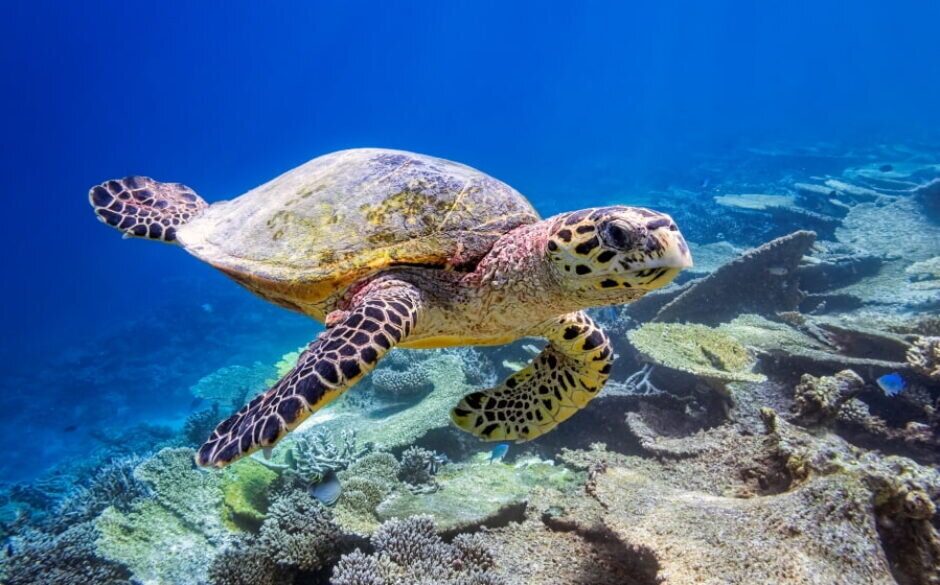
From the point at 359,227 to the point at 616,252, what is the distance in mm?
1966

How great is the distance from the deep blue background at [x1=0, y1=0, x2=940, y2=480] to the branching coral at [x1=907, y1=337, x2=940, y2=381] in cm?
2409

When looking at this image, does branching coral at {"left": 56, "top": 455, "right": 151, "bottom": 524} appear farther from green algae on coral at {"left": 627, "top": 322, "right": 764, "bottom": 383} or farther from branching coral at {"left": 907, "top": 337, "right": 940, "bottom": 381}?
branching coral at {"left": 907, "top": 337, "right": 940, "bottom": 381}

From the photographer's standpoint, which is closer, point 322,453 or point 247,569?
point 247,569

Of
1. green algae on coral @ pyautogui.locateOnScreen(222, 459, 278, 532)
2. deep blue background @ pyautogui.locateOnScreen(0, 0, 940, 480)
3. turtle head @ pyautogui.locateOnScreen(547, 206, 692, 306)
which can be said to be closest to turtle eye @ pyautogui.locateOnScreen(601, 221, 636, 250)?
turtle head @ pyautogui.locateOnScreen(547, 206, 692, 306)

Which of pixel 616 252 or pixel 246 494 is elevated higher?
pixel 246 494

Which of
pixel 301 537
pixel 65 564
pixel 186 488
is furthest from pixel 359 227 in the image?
pixel 65 564

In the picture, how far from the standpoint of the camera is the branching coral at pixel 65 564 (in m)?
5.06

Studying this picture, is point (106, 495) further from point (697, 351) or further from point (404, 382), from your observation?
point (697, 351)

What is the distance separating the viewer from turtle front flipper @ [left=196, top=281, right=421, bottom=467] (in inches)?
88.9

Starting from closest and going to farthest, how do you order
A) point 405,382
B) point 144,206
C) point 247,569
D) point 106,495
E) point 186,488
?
point 247,569, point 144,206, point 186,488, point 106,495, point 405,382

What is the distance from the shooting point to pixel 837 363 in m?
4.98

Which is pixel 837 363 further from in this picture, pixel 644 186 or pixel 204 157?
pixel 204 157

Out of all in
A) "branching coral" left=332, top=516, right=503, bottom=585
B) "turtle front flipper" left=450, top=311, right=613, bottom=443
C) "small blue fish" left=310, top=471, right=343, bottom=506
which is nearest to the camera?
"branching coral" left=332, top=516, right=503, bottom=585

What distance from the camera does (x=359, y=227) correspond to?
3465 mm
